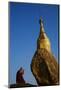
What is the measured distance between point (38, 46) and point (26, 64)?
217mm

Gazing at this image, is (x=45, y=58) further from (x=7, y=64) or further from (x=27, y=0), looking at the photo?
(x=27, y=0)

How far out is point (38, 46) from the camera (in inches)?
98.5

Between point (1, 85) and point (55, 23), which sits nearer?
point (1, 85)

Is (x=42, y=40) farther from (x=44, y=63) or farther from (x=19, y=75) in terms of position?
(x=19, y=75)

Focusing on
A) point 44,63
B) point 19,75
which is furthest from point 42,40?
point 19,75

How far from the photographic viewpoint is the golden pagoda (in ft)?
8.16

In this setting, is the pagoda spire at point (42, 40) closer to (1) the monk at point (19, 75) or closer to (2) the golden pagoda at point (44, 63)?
(2) the golden pagoda at point (44, 63)

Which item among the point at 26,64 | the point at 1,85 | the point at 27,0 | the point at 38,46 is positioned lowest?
the point at 1,85

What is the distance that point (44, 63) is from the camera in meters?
2.51

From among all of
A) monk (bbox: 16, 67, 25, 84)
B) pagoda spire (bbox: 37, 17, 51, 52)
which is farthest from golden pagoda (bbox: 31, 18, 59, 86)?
monk (bbox: 16, 67, 25, 84)

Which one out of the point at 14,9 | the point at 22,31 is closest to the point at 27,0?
the point at 14,9

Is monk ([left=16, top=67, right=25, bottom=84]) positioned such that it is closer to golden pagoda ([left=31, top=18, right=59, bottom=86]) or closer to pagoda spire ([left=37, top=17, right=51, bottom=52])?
golden pagoda ([left=31, top=18, right=59, bottom=86])

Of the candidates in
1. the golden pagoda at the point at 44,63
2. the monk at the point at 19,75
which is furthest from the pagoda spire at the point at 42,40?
the monk at the point at 19,75

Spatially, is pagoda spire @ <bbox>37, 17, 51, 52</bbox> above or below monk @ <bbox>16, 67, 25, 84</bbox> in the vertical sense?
above
